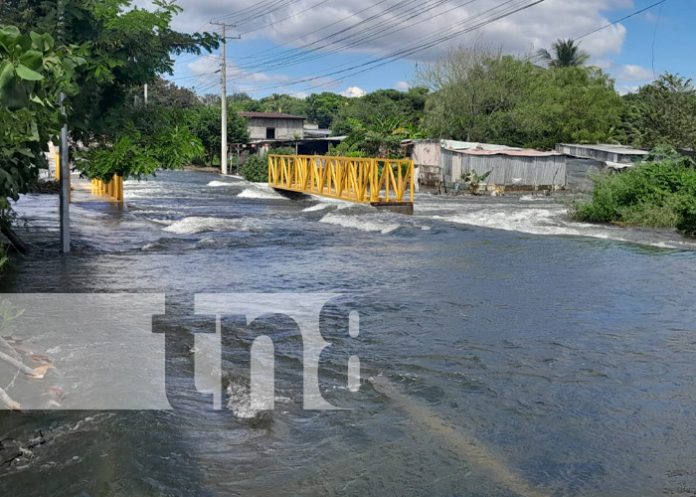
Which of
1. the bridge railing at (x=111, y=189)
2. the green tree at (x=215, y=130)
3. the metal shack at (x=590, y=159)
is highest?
the green tree at (x=215, y=130)

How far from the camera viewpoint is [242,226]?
67.5 feet

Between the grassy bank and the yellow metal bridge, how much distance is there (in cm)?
575

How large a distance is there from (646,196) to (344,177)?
10.1 m

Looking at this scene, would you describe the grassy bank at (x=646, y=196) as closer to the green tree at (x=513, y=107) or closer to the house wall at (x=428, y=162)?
the house wall at (x=428, y=162)

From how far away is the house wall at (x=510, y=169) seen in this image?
1485 inches

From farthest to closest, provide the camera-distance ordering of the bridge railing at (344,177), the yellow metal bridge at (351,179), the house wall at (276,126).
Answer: the house wall at (276,126)
the bridge railing at (344,177)
the yellow metal bridge at (351,179)

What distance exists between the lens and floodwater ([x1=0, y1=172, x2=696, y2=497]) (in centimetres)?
500

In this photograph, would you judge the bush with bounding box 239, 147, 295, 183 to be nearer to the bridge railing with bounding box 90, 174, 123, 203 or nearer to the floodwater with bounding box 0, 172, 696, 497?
the bridge railing with bounding box 90, 174, 123, 203

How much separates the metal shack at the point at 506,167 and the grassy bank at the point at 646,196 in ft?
43.6

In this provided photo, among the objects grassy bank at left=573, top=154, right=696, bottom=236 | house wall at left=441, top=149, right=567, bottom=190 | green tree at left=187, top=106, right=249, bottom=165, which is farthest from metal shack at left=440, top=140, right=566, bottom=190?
green tree at left=187, top=106, right=249, bottom=165

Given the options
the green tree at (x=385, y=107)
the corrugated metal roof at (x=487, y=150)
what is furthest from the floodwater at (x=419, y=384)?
the green tree at (x=385, y=107)

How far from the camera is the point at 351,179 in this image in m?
26.5

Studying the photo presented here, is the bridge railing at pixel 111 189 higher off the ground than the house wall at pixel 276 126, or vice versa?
the house wall at pixel 276 126

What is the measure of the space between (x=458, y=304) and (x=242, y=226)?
10.9 m
